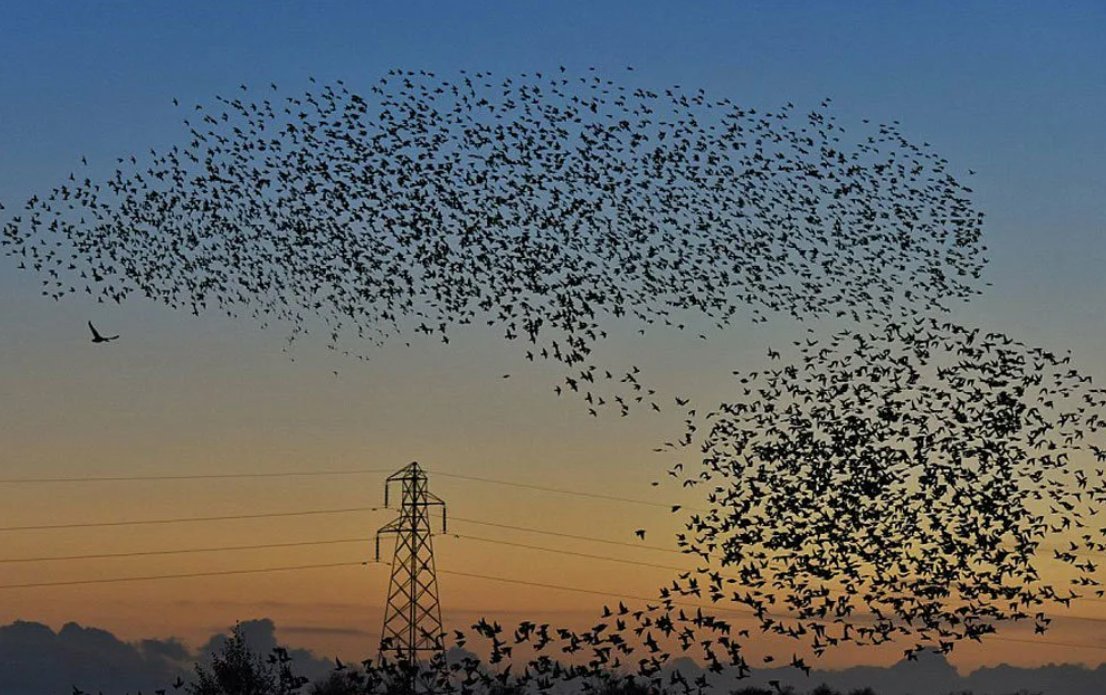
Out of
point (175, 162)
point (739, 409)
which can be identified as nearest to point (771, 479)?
point (739, 409)

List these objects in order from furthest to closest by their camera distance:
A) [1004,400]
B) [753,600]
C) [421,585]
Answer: [421,585], [1004,400], [753,600]

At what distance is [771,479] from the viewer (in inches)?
1745

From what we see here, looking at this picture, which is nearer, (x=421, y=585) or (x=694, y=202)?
(x=694, y=202)

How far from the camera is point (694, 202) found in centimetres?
4512

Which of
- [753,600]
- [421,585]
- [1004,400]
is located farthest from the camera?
[421,585]

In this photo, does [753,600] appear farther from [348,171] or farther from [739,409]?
[348,171]

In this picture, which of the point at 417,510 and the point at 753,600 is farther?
the point at 417,510

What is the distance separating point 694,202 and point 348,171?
9.84 meters

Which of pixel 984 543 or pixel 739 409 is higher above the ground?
pixel 739 409

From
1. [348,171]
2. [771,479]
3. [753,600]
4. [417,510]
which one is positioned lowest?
[753,600]

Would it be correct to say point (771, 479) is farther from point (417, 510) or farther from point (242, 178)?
point (417, 510)

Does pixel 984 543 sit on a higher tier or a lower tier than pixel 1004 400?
lower

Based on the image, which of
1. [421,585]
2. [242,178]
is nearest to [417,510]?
[421,585]

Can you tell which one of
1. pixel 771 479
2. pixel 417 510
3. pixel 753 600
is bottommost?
pixel 753 600
